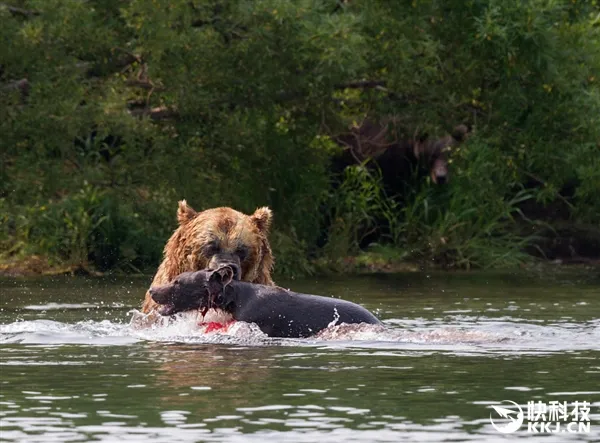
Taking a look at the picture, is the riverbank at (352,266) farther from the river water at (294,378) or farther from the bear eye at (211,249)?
the bear eye at (211,249)

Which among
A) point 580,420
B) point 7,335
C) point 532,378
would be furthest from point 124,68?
point 580,420

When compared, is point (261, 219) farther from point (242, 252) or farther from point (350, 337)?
point (350, 337)

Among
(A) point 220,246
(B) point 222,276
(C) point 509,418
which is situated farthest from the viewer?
(A) point 220,246

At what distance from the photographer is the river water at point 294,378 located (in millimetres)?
8062

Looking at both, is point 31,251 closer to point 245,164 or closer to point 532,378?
point 245,164

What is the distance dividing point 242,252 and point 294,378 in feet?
10.2

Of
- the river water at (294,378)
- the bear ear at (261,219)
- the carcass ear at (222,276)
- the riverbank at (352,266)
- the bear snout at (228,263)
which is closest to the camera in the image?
the river water at (294,378)

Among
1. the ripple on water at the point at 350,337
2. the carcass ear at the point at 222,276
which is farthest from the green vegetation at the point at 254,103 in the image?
the carcass ear at the point at 222,276

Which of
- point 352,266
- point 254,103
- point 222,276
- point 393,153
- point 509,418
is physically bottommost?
point 509,418

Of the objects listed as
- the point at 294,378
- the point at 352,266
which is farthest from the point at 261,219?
the point at 352,266

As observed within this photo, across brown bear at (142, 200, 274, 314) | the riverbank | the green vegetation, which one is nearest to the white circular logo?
brown bear at (142, 200, 274, 314)

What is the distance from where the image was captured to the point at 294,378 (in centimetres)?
997

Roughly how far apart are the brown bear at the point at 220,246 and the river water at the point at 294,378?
1.97 ft

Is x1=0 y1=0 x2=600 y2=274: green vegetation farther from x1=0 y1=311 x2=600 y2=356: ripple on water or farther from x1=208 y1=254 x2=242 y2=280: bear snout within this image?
x1=208 y1=254 x2=242 y2=280: bear snout
